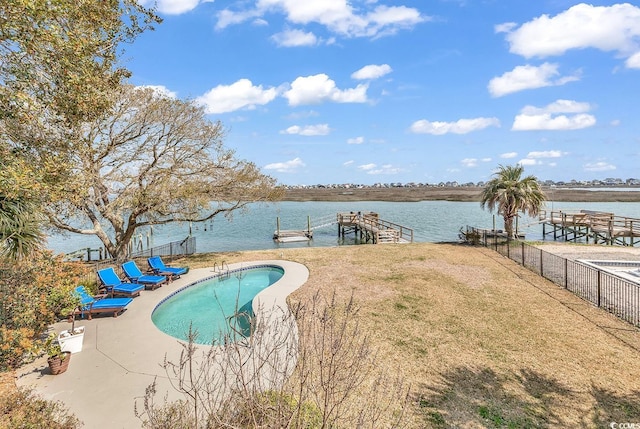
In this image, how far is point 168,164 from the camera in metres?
16.7

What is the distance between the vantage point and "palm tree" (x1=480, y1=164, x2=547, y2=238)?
1976 centimetres

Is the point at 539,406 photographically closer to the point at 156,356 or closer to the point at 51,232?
the point at 156,356

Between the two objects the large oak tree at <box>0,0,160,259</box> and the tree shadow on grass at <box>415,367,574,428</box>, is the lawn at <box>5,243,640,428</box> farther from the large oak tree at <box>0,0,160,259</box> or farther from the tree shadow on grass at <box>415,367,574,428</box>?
the large oak tree at <box>0,0,160,259</box>

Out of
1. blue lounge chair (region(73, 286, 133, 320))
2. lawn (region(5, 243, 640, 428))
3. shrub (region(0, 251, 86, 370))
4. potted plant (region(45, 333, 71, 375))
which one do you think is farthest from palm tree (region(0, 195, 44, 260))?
lawn (region(5, 243, 640, 428))

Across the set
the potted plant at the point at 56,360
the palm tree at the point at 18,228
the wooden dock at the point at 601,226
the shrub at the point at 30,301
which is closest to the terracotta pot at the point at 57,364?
the potted plant at the point at 56,360

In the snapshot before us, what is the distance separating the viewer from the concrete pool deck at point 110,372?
16.6 feet

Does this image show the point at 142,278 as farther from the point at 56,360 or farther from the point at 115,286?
the point at 56,360

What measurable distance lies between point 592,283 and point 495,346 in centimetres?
732

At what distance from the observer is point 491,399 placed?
543 centimetres

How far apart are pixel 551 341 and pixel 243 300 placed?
954 centimetres

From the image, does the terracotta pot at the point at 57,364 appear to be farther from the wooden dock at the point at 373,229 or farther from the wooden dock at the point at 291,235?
the wooden dock at the point at 291,235

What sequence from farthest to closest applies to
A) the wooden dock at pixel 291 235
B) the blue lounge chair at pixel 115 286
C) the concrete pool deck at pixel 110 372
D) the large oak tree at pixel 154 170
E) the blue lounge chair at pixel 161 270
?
the wooden dock at pixel 291 235
the large oak tree at pixel 154 170
the blue lounge chair at pixel 161 270
the blue lounge chair at pixel 115 286
the concrete pool deck at pixel 110 372

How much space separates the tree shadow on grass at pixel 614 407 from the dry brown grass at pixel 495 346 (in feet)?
0.05

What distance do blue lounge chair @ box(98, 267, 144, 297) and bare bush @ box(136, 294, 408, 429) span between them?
5307mm
